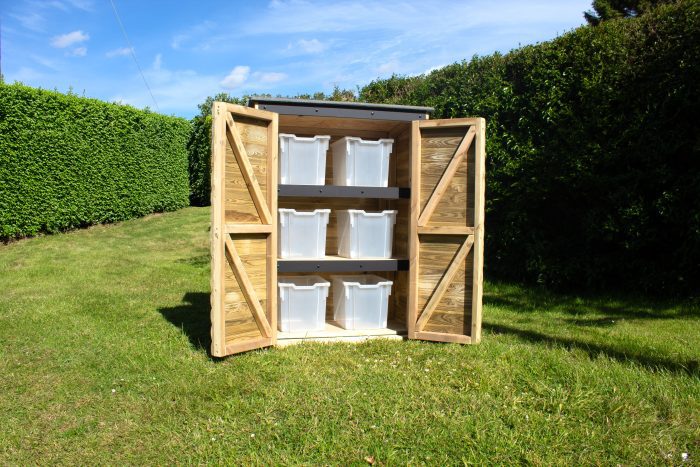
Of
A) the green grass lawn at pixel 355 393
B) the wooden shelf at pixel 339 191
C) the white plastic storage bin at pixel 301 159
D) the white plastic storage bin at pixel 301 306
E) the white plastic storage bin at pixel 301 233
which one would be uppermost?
the white plastic storage bin at pixel 301 159

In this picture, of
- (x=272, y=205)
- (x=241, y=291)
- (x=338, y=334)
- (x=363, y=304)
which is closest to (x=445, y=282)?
(x=363, y=304)

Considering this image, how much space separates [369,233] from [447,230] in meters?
0.82

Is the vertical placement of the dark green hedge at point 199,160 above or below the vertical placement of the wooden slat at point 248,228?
above

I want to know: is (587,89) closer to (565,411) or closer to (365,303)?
(365,303)

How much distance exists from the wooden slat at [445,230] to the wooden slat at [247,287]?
1718 mm

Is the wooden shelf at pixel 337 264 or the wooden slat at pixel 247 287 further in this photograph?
the wooden shelf at pixel 337 264

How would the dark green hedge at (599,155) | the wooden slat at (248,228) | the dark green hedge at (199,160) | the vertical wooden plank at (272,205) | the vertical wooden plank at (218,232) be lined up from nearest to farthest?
the vertical wooden plank at (218,232)
the wooden slat at (248,228)
the vertical wooden plank at (272,205)
the dark green hedge at (599,155)
the dark green hedge at (199,160)

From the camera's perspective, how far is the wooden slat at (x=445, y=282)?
524 centimetres

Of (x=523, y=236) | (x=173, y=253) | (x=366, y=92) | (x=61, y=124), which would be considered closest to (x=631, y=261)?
(x=523, y=236)

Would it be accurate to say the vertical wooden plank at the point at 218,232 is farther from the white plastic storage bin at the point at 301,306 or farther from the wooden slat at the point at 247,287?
the white plastic storage bin at the point at 301,306

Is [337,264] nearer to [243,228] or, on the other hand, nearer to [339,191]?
[339,191]

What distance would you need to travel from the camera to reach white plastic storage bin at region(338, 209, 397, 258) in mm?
5574

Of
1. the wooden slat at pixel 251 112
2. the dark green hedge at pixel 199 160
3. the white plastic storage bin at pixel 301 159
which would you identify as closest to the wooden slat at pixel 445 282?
the white plastic storage bin at pixel 301 159

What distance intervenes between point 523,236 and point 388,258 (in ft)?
10.1
